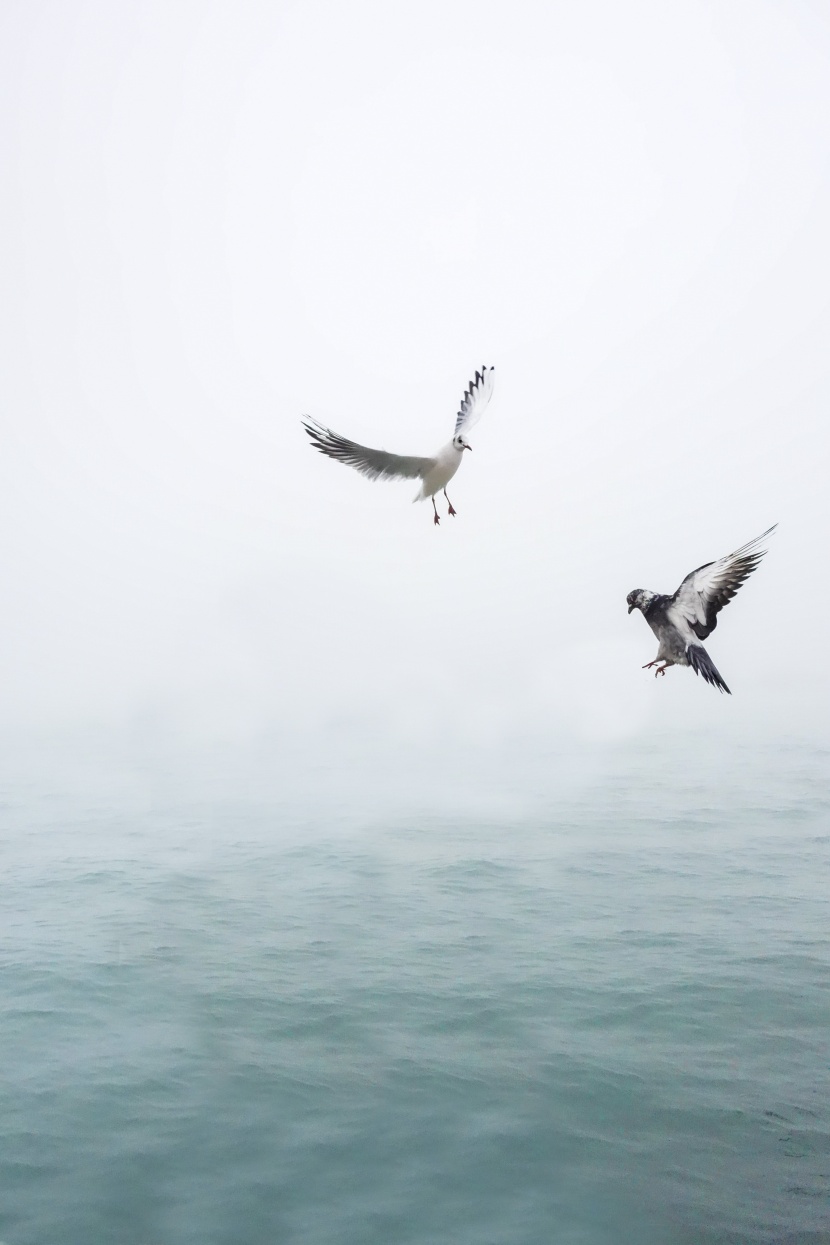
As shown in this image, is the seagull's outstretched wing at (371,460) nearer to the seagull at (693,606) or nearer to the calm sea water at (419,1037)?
the seagull at (693,606)

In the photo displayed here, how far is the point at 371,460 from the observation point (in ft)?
36.3

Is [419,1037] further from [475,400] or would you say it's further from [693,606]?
[693,606]

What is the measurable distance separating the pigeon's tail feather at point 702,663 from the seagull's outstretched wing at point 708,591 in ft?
0.89

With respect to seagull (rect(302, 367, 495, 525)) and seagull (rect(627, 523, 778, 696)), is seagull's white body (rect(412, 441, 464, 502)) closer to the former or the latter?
seagull (rect(302, 367, 495, 525))

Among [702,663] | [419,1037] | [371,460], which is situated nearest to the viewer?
[702,663]

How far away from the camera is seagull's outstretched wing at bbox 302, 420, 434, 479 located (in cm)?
1059

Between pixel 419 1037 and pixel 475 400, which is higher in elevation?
pixel 475 400

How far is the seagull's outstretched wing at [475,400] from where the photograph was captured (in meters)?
12.4

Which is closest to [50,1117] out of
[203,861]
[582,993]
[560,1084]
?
[560,1084]

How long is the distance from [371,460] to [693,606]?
13.2 ft

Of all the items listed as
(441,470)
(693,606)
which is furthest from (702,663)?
(441,470)

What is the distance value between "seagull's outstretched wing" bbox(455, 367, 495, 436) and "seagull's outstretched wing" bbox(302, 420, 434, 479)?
4.11 feet

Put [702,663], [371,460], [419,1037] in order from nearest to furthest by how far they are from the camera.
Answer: [702,663]
[371,460]
[419,1037]

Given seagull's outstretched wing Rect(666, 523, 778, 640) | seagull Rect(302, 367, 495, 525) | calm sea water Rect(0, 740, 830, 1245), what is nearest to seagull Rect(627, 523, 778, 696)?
seagull's outstretched wing Rect(666, 523, 778, 640)
